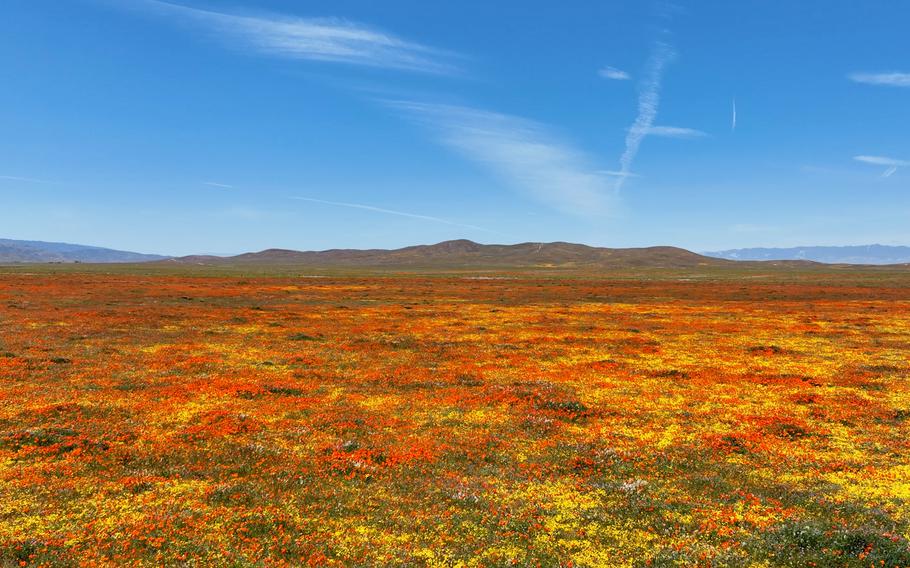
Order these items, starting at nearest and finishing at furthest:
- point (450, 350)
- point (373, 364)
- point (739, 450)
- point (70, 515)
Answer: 1. point (70, 515)
2. point (739, 450)
3. point (373, 364)
4. point (450, 350)

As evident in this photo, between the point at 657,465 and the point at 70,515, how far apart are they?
48.5 feet

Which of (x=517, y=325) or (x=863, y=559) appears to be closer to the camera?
(x=863, y=559)

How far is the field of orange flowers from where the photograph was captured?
956 centimetres

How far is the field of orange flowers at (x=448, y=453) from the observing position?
956 centimetres

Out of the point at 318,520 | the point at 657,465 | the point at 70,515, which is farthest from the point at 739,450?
the point at 70,515

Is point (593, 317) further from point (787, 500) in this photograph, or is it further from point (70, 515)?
point (70, 515)

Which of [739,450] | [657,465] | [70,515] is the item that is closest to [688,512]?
[657,465]

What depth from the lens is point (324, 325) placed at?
42656 mm

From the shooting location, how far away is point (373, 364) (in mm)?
27109

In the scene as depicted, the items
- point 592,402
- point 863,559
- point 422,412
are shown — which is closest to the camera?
point 863,559

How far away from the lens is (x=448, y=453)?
14.4 metres

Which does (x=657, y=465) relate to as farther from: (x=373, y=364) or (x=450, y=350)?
(x=450, y=350)

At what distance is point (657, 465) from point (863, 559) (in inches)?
201

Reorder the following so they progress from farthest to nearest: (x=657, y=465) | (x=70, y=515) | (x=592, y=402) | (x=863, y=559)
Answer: (x=592, y=402) < (x=657, y=465) < (x=70, y=515) < (x=863, y=559)
